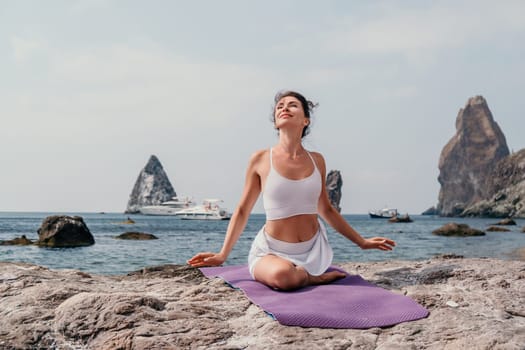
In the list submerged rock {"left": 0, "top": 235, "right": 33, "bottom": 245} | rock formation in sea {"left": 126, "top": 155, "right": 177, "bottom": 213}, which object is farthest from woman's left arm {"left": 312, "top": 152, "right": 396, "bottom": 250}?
rock formation in sea {"left": 126, "top": 155, "right": 177, "bottom": 213}

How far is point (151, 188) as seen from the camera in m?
150

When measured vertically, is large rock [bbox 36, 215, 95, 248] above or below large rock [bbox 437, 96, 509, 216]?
below

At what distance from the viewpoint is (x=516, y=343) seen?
359cm

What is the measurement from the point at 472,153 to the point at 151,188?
92.4m

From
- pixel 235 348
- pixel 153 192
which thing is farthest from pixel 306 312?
pixel 153 192

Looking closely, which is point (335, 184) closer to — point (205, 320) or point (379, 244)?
point (379, 244)

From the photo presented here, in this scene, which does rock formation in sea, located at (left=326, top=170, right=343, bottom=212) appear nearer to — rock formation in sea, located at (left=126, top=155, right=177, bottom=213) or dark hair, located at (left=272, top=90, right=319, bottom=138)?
rock formation in sea, located at (left=126, top=155, right=177, bottom=213)

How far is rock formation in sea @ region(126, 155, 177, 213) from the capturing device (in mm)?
148500

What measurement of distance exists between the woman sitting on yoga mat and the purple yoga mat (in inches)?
11.9

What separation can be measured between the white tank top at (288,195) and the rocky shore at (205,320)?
0.96 metres

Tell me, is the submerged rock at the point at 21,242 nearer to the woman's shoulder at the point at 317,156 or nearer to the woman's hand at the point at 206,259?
the woman's hand at the point at 206,259

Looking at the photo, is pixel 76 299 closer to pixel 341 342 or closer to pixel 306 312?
pixel 306 312

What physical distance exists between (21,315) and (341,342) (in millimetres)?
2520

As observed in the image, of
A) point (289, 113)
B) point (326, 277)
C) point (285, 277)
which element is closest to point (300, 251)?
point (326, 277)
